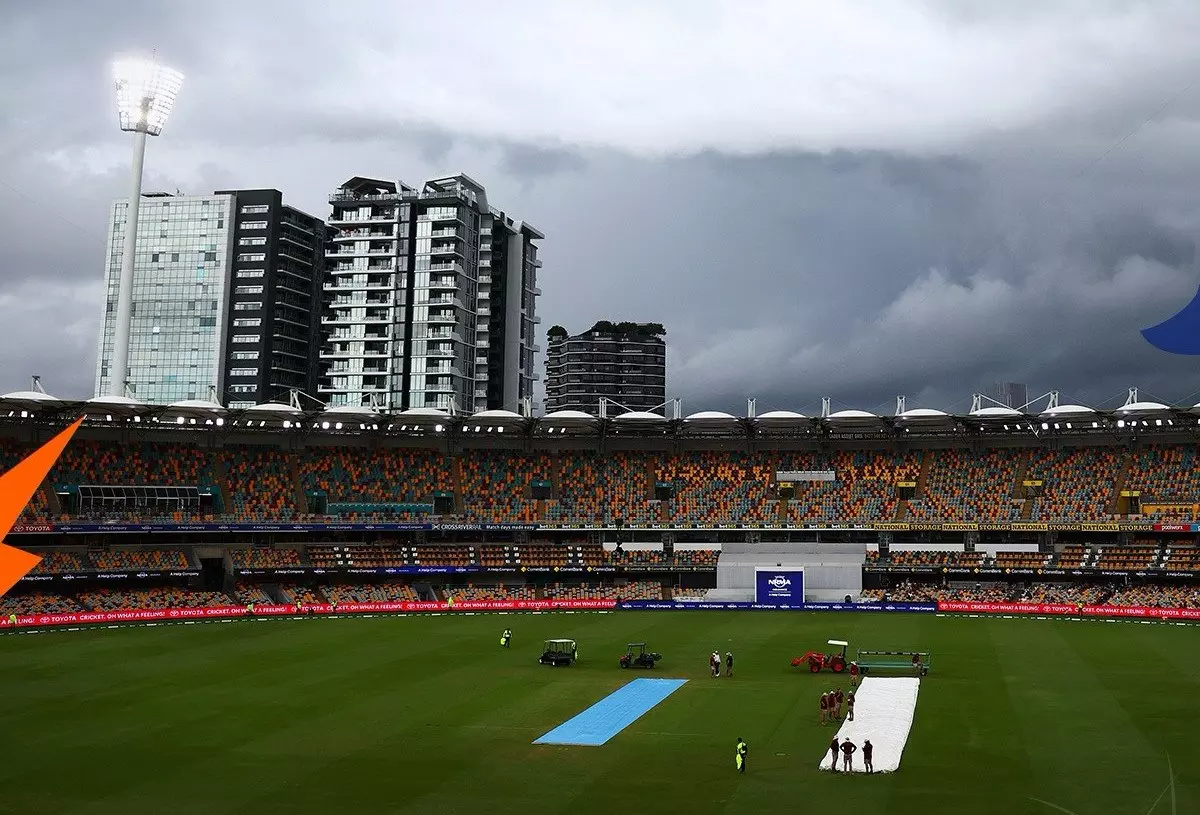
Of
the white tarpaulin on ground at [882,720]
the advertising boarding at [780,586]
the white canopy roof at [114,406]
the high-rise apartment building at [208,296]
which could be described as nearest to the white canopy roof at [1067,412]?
the advertising boarding at [780,586]

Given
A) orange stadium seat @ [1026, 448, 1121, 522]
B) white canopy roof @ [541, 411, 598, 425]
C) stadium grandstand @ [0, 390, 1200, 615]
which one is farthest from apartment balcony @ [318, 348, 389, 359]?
orange stadium seat @ [1026, 448, 1121, 522]

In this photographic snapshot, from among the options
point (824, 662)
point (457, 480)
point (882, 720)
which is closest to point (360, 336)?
point (457, 480)

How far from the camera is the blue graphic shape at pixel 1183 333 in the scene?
1530 cm

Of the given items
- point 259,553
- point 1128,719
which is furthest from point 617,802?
point 259,553

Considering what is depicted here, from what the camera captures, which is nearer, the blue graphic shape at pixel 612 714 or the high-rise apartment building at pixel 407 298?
the blue graphic shape at pixel 612 714

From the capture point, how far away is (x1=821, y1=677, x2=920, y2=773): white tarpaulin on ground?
3244 cm

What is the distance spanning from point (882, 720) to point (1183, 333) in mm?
25625

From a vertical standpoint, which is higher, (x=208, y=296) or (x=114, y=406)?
(x=208, y=296)

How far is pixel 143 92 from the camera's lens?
86312 mm

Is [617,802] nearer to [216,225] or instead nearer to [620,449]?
[620,449]

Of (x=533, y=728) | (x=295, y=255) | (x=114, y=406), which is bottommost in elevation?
(x=533, y=728)

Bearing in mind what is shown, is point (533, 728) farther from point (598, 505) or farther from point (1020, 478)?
point (1020, 478)

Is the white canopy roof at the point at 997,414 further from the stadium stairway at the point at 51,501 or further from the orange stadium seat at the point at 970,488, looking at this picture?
the stadium stairway at the point at 51,501

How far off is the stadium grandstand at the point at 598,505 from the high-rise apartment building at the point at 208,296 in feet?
206
